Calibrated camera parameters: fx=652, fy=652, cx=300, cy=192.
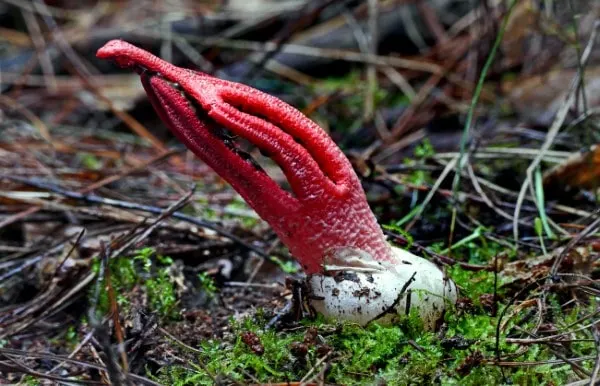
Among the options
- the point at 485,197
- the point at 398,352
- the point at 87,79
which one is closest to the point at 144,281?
the point at 398,352

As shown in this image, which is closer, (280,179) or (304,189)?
(304,189)

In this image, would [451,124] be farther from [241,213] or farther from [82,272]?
[82,272]

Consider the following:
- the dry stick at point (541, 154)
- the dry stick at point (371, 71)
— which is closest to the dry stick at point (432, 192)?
the dry stick at point (541, 154)

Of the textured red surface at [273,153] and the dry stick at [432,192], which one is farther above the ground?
the textured red surface at [273,153]

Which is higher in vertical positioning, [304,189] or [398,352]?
[304,189]

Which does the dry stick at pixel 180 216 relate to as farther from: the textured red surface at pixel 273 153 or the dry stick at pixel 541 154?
the dry stick at pixel 541 154

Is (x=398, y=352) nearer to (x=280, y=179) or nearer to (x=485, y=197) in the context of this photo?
(x=485, y=197)

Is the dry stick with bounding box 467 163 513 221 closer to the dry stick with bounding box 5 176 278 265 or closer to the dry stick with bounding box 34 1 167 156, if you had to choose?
the dry stick with bounding box 5 176 278 265

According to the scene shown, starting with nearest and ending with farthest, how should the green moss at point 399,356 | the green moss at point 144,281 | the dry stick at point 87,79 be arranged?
the green moss at point 399,356 → the green moss at point 144,281 → the dry stick at point 87,79
